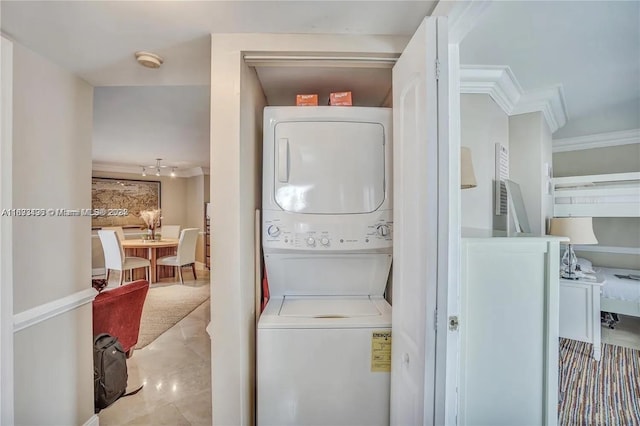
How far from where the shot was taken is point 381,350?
121 centimetres

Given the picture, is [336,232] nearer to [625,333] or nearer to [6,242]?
[6,242]

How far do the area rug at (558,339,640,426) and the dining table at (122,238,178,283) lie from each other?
5.73 meters


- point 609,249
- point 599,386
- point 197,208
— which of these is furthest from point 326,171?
point 197,208

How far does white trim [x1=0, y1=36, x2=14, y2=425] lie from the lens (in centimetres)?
104

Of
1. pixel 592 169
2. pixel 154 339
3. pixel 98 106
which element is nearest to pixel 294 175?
pixel 98 106

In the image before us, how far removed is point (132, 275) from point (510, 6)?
6384 millimetres

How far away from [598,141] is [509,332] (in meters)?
2.61

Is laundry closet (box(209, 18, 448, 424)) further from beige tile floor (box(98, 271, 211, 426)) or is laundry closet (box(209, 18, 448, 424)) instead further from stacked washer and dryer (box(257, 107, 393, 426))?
beige tile floor (box(98, 271, 211, 426))

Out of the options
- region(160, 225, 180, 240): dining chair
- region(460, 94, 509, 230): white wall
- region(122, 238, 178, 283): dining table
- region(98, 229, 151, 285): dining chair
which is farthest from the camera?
region(160, 225, 180, 240): dining chair

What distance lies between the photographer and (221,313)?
3.85 ft

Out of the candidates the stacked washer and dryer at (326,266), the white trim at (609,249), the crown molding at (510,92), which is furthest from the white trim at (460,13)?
the white trim at (609,249)

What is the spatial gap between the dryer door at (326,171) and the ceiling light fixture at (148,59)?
0.72m

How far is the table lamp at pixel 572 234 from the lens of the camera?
2131mm

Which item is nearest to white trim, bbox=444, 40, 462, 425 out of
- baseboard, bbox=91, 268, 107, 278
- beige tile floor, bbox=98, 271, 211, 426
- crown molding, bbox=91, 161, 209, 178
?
beige tile floor, bbox=98, 271, 211, 426
